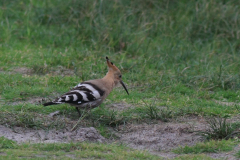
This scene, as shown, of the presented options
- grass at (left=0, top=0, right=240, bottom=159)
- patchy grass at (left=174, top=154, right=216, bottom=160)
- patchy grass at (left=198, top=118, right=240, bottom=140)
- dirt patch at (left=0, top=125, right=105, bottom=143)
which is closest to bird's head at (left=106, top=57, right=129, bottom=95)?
grass at (left=0, top=0, right=240, bottom=159)

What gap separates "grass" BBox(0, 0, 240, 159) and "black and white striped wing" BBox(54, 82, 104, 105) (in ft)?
0.75

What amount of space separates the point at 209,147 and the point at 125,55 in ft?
12.2

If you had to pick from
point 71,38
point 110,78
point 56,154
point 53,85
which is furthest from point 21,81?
point 56,154

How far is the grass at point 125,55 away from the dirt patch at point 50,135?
12 cm

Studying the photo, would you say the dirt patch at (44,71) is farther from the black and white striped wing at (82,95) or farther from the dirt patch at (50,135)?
the dirt patch at (50,135)

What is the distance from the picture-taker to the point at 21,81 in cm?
636

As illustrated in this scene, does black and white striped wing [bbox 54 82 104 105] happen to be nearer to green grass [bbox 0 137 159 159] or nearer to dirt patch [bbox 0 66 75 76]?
green grass [bbox 0 137 159 159]

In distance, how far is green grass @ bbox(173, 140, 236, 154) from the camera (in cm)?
436

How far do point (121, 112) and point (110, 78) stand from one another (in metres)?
0.57

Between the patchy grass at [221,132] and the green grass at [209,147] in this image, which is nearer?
the green grass at [209,147]

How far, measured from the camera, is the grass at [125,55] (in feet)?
18.3

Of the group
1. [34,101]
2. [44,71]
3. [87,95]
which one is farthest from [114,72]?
[44,71]

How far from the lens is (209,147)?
4395 mm

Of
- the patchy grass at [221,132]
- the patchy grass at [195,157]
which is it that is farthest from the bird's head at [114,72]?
the patchy grass at [195,157]
